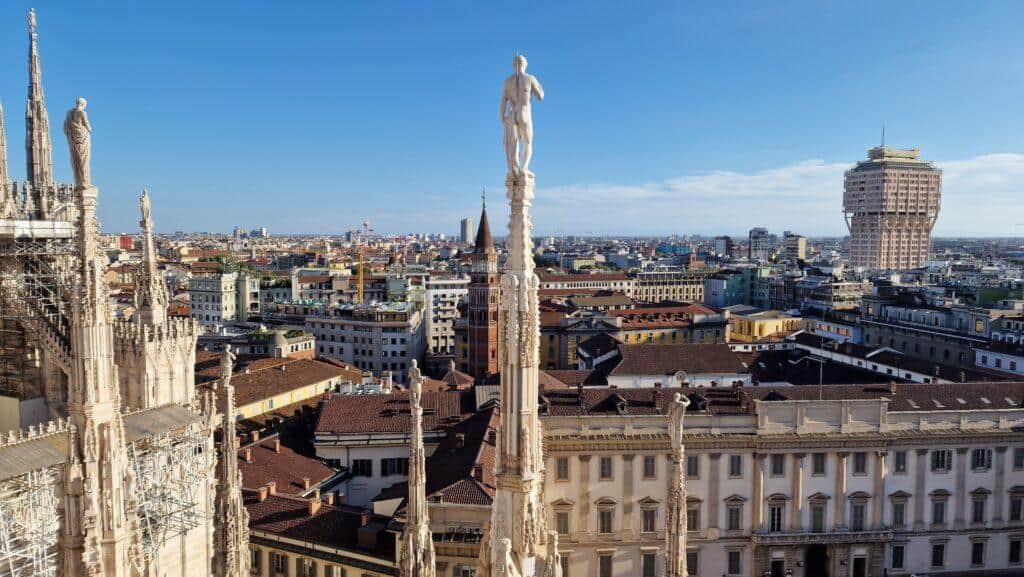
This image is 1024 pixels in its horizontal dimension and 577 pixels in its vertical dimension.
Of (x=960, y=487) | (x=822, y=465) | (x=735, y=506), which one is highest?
(x=822, y=465)

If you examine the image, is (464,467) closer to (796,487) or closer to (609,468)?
(609,468)

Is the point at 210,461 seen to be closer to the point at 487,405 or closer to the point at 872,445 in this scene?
the point at 487,405

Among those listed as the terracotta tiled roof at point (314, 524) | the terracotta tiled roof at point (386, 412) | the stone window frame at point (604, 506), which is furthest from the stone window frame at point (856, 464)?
the terracotta tiled roof at point (314, 524)

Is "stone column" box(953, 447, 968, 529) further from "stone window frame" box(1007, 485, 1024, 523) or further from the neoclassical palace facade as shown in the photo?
"stone window frame" box(1007, 485, 1024, 523)

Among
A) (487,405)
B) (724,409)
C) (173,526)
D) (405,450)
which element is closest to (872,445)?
(724,409)

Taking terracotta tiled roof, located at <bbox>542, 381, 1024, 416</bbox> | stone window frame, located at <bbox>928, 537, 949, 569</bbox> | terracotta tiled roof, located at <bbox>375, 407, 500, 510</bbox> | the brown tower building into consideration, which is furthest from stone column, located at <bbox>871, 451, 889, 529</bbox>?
the brown tower building

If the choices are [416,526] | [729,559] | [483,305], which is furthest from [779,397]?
[483,305]
